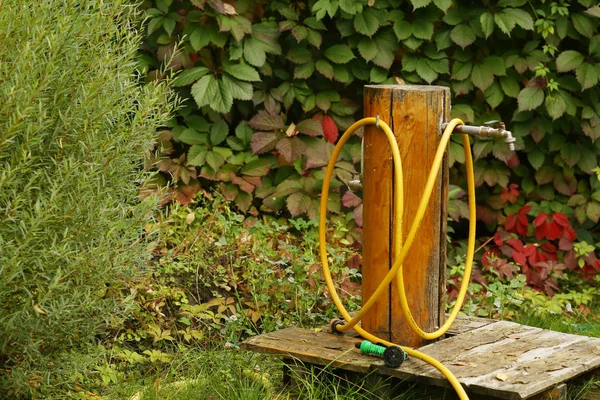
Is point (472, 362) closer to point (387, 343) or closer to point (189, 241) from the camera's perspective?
point (387, 343)

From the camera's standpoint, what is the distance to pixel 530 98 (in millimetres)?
5164

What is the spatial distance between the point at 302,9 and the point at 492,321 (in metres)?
2.28

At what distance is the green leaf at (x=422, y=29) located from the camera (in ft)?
16.7

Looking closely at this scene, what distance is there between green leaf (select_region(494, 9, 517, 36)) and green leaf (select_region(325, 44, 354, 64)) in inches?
32.7

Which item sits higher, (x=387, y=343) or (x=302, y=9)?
(x=302, y=9)

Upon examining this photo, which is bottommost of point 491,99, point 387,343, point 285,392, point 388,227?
point 285,392

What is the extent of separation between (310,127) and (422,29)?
2.78ft

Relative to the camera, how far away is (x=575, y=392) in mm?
3479

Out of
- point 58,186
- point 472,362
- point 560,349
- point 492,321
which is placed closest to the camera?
point 58,186

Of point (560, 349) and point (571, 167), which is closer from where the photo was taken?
point (560, 349)

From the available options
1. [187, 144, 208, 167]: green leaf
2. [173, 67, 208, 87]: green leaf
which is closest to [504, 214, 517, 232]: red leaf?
[187, 144, 208, 167]: green leaf

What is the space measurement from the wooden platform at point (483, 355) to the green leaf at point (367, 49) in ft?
5.99

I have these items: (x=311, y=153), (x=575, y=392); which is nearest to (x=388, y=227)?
(x=575, y=392)

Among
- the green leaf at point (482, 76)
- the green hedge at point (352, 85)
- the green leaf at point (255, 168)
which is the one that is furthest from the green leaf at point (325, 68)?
the green leaf at point (482, 76)
